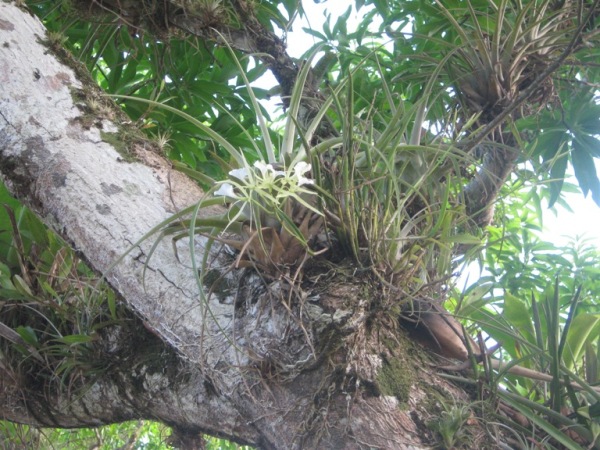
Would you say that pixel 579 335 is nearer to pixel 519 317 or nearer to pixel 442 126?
pixel 519 317

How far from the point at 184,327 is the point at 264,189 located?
236 mm

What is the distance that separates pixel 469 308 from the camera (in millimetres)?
1017

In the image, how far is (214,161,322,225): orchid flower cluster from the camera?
755 millimetres

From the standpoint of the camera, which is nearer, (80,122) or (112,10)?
(80,122)

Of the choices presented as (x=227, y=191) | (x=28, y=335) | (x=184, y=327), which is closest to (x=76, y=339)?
(x=28, y=335)

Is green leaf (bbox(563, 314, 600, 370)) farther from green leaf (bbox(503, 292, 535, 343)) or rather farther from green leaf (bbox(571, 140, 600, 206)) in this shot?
green leaf (bbox(571, 140, 600, 206))

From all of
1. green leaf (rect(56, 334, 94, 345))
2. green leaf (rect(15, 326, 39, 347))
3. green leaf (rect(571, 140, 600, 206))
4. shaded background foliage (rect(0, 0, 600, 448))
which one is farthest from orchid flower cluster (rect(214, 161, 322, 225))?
green leaf (rect(571, 140, 600, 206))

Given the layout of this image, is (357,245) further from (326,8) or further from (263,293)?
(326,8)

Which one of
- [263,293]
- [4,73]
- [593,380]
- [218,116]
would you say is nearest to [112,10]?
[4,73]

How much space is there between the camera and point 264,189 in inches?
31.0

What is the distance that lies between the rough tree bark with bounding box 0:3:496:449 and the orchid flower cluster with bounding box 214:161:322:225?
0.31 feet

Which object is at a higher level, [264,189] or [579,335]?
[579,335]

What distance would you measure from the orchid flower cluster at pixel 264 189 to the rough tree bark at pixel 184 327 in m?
0.09

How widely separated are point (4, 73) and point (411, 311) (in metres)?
0.79
